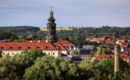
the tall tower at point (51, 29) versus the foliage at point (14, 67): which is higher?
the tall tower at point (51, 29)

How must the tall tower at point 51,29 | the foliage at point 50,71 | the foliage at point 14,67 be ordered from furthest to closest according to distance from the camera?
the tall tower at point 51,29, the foliage at point 50,71, the foliage at point 14,67

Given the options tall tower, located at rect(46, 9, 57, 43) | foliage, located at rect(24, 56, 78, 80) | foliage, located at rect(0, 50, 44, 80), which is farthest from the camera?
tall tower, located at rect(46, 9, 57, 43)

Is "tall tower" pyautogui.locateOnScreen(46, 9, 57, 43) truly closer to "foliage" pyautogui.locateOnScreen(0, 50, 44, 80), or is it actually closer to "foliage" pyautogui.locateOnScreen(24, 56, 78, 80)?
"foliage" pyautogui.locateOnScreen(0, 50, 44, 80)

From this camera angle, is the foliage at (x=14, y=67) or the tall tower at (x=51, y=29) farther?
the tall tower at (x=51, y=29)

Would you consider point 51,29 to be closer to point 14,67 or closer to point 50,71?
point 14,67

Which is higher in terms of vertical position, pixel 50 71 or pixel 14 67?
pixel 14 67

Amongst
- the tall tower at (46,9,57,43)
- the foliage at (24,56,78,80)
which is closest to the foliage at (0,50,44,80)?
the foliage at (24,56,78,80)

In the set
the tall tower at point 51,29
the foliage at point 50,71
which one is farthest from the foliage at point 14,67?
the tall tower at point 51,29

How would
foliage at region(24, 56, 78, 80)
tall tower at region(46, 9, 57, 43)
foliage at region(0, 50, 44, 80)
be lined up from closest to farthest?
foliage at region(0, 50, 44, 80) → foliage at region(24, 56, 78, 80) → tall tower at region(46, 9, 57, 43)

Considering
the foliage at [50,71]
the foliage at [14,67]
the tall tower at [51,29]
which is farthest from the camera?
the tall tower at [51,29]

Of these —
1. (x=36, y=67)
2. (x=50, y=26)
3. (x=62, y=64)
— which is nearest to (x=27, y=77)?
(x=36, y=67)

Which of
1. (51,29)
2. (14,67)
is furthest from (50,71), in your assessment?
(51,29)

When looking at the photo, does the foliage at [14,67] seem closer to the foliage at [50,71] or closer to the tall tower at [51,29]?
the foliage at [50,71]

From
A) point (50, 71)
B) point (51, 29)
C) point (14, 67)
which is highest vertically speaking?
point (51, 29)
